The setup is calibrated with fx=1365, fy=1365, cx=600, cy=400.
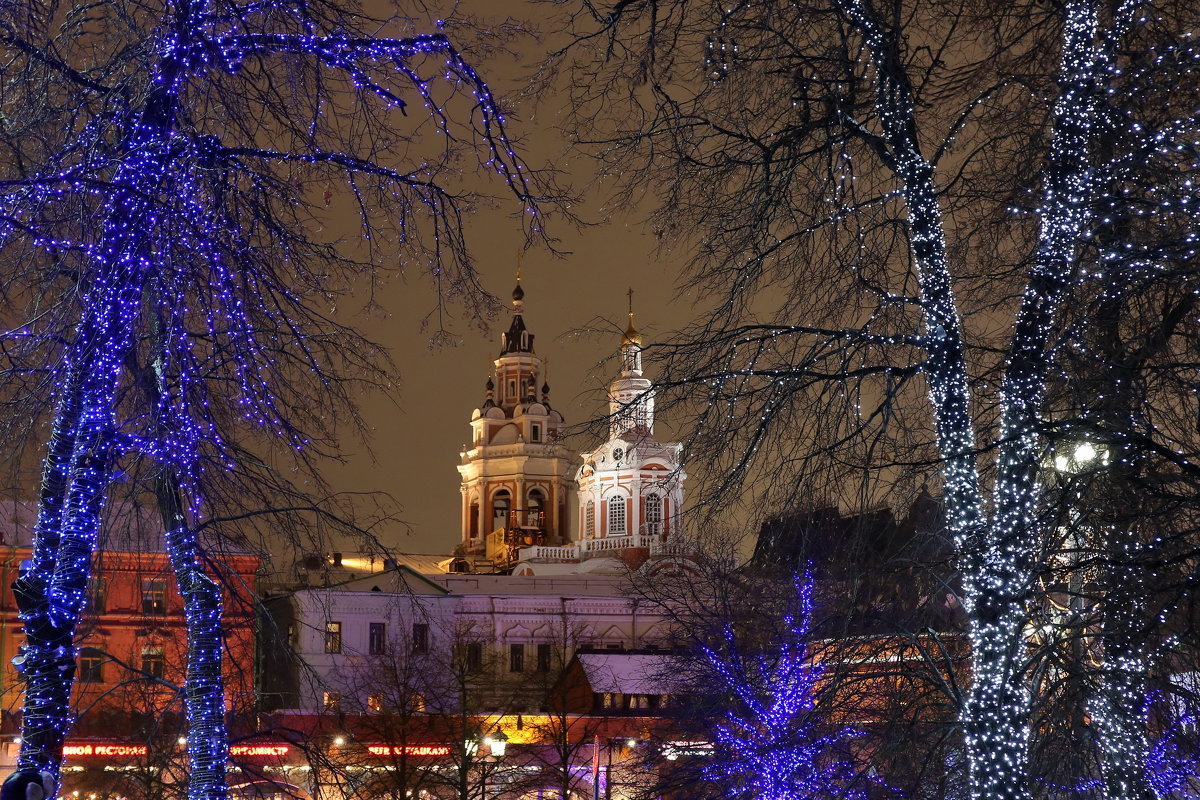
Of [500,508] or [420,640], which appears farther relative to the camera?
[500,508]

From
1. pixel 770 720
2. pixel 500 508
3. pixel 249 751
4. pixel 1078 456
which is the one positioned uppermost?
pixel 500 508

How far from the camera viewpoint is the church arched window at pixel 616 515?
295ft

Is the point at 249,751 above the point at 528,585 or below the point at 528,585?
below

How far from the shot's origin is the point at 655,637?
62156mm

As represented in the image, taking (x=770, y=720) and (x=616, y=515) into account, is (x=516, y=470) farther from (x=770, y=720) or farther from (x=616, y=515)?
(x=770, y=720)

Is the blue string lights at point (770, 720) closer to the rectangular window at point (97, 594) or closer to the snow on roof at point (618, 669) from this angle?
the rectangular window at point (97, 594)

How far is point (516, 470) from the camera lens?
10869 cm

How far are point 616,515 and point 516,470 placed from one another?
19.9 meters

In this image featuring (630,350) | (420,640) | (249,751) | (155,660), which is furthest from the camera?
(420,640)

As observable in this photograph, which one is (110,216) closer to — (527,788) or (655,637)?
(527,788)

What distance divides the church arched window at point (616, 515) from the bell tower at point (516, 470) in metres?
14.4

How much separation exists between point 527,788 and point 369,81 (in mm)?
28780

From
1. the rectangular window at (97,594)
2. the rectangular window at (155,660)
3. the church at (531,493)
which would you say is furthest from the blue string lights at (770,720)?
the church at (531,493)

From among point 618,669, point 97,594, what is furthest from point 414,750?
point 97,594
